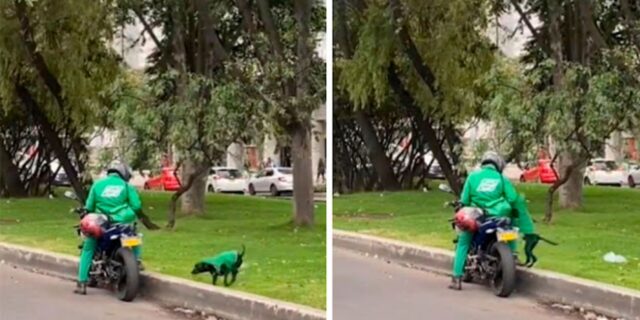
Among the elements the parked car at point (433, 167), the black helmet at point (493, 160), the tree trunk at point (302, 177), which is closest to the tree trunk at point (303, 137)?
the tree trunk at point (302, 177)

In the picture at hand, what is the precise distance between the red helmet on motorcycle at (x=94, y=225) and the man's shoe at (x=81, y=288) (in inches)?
8.5

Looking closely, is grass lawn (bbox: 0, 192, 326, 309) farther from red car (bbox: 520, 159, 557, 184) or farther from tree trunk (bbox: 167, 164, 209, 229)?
red car (bbox: 520, 159, 557, 184)

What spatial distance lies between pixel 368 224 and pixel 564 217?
812 millimetres

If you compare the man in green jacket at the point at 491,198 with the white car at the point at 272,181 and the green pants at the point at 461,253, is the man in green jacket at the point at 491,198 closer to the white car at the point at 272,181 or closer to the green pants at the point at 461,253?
the green pants at the point at 461,253

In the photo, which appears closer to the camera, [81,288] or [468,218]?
[468,218]

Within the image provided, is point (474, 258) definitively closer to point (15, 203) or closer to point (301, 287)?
point (301, 287)

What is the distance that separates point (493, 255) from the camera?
380 centimetres

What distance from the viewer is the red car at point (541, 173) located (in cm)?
383

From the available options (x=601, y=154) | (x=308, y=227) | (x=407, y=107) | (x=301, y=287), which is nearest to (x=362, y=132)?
(x=407, y=107)

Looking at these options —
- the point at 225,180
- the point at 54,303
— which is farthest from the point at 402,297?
the point at 54,303

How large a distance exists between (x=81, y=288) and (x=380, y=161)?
4.51 feet

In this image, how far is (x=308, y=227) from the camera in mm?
3877

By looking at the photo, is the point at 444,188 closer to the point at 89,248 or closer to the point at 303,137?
the point at 303,137

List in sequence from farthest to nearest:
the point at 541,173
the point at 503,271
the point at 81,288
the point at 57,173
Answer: the point at 57,173 < the point at 81,288 < the point at 541,173 < the point at 503,271
